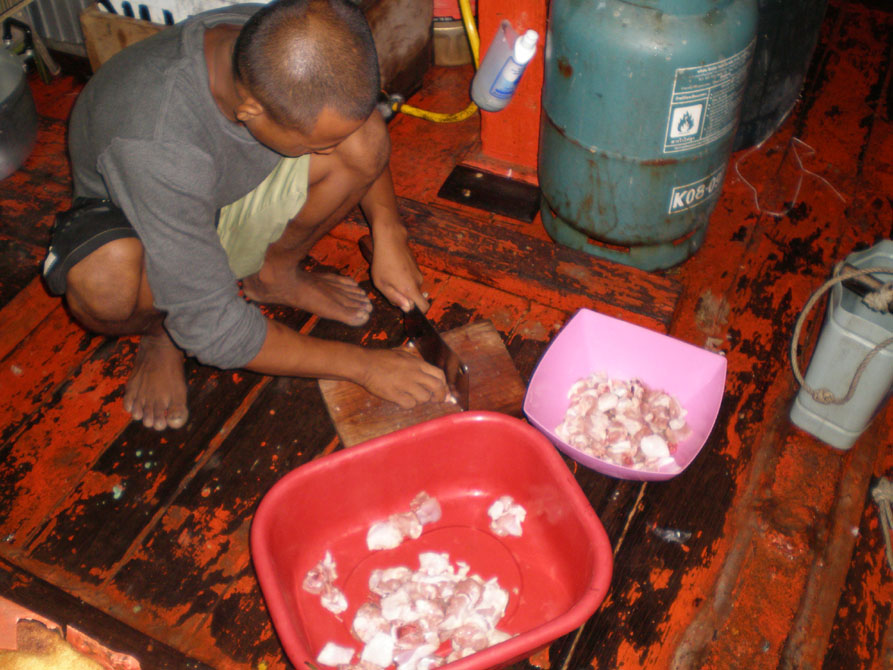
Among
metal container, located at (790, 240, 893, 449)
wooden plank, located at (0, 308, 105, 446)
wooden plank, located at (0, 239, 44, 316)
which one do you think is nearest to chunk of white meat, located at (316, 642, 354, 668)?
wooden plank, located at (0, 308, 105, 446)

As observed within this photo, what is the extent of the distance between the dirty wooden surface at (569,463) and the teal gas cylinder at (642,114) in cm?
15

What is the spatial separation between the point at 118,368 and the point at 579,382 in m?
1.06

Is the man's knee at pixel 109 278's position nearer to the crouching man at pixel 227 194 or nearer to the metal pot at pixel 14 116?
the crouching man at pixel 227 194

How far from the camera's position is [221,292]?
1.24 m

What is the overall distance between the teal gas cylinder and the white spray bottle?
0.27 ft

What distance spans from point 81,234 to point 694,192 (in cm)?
130

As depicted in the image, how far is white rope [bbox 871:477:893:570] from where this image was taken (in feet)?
4.55

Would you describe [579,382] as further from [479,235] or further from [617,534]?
[479,235]

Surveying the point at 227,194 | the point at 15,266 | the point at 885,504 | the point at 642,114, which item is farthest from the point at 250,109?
the point at 885,504

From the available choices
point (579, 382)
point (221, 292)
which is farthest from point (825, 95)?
point (221, 292)

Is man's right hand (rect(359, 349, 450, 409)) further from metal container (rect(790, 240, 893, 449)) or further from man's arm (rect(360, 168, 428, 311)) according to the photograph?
metal container (rect(790, 240, 893, 449))

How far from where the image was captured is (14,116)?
1.97 meters

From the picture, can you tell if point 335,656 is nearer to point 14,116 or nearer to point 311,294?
point 311,294

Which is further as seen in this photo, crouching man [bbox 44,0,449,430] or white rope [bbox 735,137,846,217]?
white rope [bbox 735,137,846,217]
